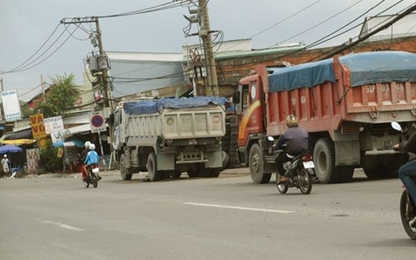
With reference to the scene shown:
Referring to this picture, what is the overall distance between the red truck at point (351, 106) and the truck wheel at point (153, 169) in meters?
8.78

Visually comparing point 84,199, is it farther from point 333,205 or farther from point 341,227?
point 341,227

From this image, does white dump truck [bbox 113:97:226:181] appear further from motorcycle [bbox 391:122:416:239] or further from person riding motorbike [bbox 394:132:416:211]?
person riding motorbike [bbox 394:132:416:211]

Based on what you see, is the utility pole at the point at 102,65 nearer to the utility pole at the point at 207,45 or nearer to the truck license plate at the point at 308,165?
the utility pole at the point at 207,45

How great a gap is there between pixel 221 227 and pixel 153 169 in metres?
19.5

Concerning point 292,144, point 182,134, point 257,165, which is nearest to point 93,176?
point 182,134

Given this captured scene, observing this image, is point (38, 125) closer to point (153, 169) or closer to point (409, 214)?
point (153, 169)

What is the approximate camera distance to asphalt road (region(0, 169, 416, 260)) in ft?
33.1

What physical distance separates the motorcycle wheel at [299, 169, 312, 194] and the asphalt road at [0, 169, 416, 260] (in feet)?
0.65

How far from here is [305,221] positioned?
13.1 metres

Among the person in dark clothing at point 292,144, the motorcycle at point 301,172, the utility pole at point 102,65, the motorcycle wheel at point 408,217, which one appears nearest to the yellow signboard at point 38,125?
the utility pole at point 102,65

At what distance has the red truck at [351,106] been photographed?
20.9 meters

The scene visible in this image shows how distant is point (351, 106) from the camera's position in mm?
20766

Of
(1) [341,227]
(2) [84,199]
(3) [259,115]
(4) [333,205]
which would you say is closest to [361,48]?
(3) [259,115]

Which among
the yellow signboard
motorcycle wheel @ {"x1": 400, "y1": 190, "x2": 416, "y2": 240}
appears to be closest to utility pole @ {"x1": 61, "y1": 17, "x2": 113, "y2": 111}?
the yellow signboard
